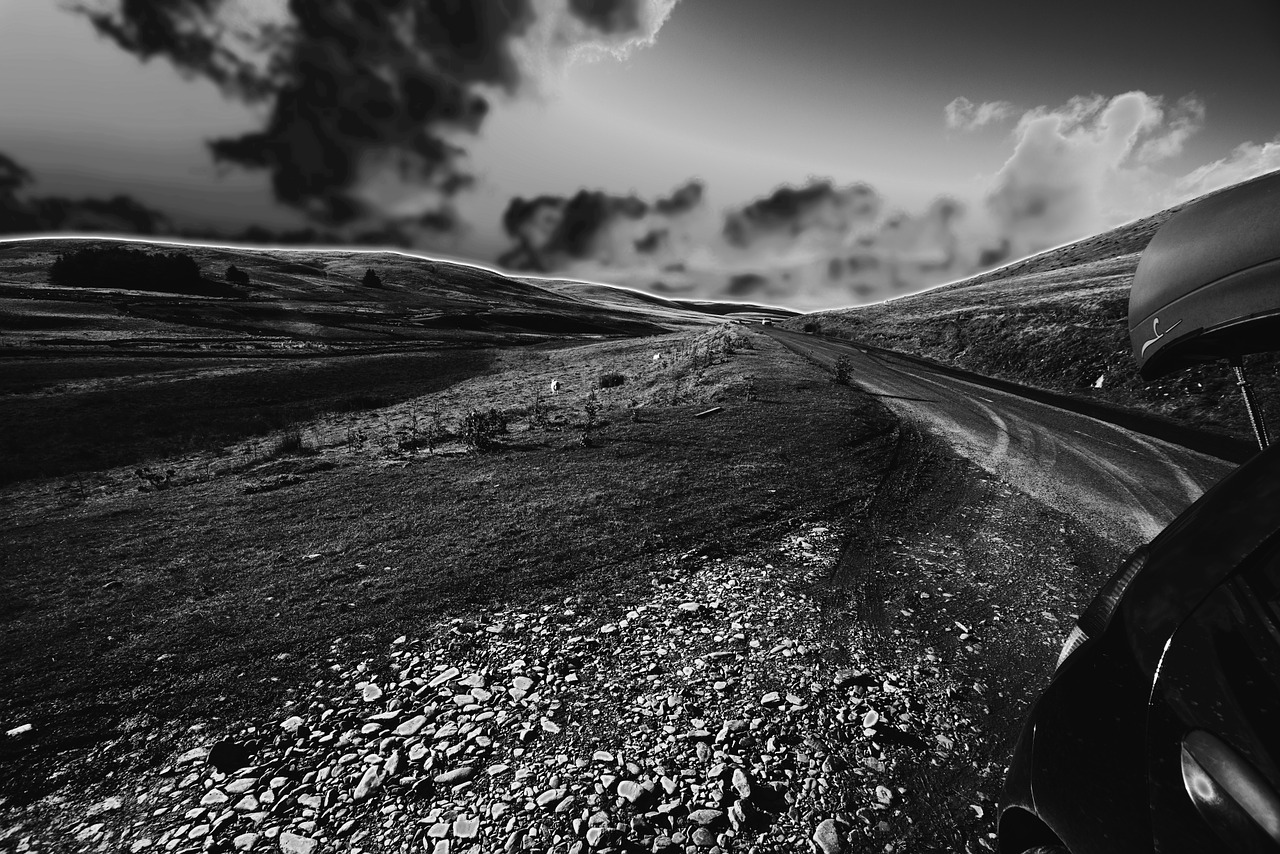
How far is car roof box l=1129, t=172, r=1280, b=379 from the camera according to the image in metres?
2.40

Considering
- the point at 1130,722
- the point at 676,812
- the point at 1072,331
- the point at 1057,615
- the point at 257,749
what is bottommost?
the point at 257,749

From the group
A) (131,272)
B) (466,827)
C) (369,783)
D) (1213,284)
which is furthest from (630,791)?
(131,272)

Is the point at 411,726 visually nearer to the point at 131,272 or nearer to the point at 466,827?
the point at 466,827

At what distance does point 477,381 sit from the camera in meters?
28.7

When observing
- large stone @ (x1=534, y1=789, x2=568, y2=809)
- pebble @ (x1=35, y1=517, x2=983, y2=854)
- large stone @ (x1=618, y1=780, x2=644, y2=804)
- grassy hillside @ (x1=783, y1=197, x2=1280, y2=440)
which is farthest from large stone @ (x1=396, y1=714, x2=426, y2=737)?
grassy hillside @ (x1=783, y1=197, x2=1280, y2=440)

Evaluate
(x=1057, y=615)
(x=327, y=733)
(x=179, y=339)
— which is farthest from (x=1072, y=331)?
(x=179, y=339)

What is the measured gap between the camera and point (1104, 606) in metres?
2.17

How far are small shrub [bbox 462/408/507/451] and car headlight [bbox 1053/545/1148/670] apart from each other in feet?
34.3

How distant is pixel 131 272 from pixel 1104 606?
100800 millimetres

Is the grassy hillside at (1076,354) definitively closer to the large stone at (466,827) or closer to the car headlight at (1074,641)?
the car headlight at (1074,641)

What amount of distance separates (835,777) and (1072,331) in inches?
964

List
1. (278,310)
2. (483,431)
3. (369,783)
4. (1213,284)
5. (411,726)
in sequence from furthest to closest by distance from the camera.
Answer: (278,310)
(483,431)
(411,726)
(369,783)
(1213,284)

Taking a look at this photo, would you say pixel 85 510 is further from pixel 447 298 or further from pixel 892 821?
pixel 447 298

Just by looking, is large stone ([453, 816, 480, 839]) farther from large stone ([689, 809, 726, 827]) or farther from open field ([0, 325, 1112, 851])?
large stone ([689, 809, 726, 827])
